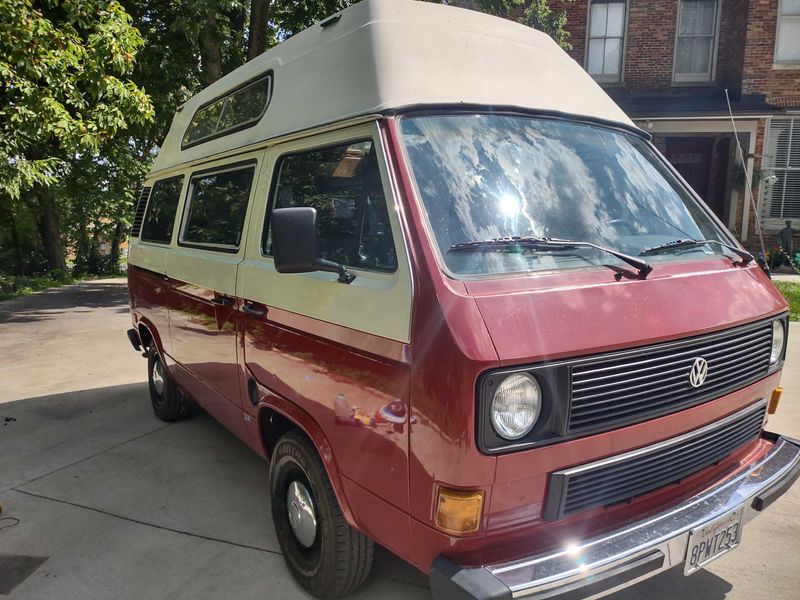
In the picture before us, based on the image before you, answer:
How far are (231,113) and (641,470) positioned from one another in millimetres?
3182

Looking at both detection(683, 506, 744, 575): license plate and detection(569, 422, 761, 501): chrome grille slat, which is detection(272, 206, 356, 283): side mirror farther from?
detection(683, 506, 744, 575): license plate

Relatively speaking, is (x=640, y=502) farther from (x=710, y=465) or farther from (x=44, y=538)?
(x=44, y=538)

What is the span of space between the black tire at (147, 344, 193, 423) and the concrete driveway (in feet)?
0.37

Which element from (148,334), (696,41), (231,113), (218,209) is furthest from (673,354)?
(696,41)

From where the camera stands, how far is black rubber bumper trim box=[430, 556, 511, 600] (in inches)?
74.1

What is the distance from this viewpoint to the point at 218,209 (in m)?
3.89

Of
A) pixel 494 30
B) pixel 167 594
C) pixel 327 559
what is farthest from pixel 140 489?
pixel 494 30

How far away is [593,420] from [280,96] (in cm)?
229

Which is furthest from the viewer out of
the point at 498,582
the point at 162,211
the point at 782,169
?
the point at 782,169

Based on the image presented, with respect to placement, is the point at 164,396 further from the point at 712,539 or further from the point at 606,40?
the point at 606,40

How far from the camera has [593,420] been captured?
6.98 feet

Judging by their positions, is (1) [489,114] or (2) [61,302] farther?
(2) [61,302]

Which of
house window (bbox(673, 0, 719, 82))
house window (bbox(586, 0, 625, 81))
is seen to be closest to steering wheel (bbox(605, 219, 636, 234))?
house window (bbox(586, 0, 625, 81))

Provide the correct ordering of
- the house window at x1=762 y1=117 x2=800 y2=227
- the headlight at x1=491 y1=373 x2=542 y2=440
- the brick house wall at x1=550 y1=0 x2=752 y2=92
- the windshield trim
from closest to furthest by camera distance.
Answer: the headlight at x1=491 y1=373 x2=542 y2=440 → the windshield trim → the house window at x1=762 y1=117 x2=800 y2=227 → the brick house wall at x1=550 y1=0 x2=752 y2=92
